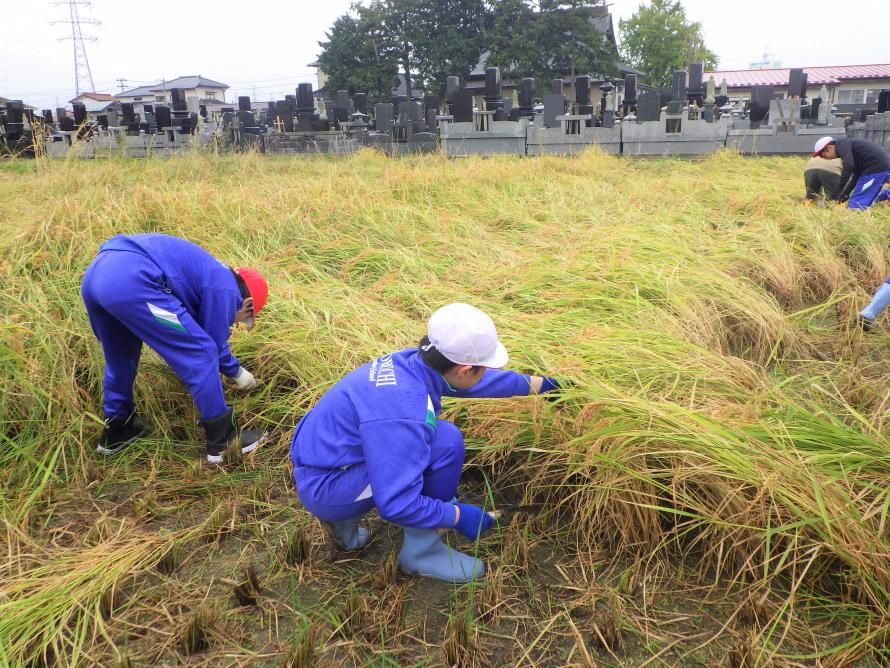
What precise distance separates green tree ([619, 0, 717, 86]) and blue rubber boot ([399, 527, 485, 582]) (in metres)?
39.5

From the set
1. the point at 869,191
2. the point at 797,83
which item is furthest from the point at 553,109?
the point at 869,191

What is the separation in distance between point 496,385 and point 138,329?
4.73 feet

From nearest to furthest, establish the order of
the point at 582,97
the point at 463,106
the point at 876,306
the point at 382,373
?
the point at 382,373 < the point at 876,306 < the point at 463,106 < the point at 582,97

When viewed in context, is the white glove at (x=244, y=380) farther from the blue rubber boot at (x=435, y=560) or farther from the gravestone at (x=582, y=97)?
the gravestone at (x=582, y=97)

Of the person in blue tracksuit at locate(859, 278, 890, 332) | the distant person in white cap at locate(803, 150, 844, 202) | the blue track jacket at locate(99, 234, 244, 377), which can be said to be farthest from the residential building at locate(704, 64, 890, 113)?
the blue track jacket at locate(99, 234, 244, 377)

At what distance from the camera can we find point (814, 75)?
43.1m

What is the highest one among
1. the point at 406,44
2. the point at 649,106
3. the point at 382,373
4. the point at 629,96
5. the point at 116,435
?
the point at 406,44

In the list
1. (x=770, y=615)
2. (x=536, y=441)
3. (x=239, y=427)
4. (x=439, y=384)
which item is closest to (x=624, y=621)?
(x=770, y=615)

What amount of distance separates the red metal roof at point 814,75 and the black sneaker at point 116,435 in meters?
45.1

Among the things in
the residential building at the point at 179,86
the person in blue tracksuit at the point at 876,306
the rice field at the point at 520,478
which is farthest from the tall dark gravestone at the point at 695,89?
the residential building at the point at 179,86

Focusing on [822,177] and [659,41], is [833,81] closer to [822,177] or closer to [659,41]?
[659,41]

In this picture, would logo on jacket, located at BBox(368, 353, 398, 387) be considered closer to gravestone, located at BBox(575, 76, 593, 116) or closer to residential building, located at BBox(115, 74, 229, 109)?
gravestone, located at BBox(575, 76, 593, 116)

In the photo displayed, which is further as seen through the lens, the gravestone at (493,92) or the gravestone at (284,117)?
the gravestone at (284,117)

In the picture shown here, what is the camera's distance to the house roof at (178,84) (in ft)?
183
